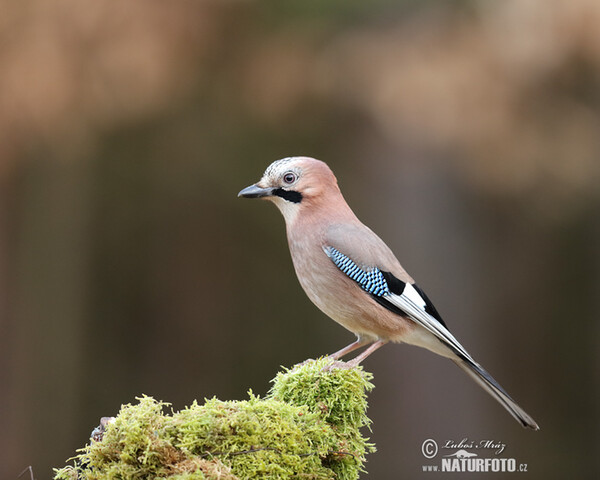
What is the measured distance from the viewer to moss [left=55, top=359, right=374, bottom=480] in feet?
9.93

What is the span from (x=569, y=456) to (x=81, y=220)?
7282mm

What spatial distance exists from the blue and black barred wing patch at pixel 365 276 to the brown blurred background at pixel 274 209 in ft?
16.7

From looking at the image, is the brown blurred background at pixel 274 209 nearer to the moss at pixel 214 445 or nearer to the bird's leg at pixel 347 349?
the bird's leg at pixel 347 349

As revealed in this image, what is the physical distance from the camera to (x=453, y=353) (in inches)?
178

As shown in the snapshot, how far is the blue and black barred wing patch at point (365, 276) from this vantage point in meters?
4.41

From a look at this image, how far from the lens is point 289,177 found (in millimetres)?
4418

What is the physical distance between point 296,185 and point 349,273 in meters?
0.56

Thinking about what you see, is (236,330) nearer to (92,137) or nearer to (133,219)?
(133,219)

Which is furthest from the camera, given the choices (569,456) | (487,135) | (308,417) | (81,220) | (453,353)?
(81,220)

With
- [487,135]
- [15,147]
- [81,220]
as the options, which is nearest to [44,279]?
[81,220]

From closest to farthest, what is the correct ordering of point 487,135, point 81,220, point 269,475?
point 269,475, point 487,135, point 81,220

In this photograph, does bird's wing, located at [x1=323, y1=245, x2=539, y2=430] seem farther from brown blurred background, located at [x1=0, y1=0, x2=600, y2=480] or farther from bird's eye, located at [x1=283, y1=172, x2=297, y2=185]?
brown blurred background, located at [x1=0, y1=0, x2=600, y2=480]

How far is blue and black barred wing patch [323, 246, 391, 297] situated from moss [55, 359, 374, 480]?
1068mm

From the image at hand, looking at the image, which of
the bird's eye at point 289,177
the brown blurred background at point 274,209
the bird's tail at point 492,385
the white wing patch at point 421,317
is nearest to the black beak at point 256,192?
the bird's eye at point 289,177
